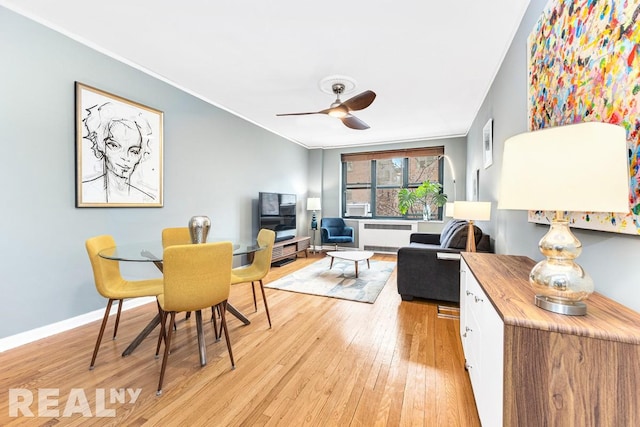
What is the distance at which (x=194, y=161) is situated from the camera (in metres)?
3.55

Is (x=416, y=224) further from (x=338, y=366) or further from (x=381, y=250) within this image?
(x=338, y=366)

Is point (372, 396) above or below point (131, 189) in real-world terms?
below

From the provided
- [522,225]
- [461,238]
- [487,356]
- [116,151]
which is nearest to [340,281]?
[461,238]

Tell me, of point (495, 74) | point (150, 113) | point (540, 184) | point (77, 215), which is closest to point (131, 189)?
point (77, 215)

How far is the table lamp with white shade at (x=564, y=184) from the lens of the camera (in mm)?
756

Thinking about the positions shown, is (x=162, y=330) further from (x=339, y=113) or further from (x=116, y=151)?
(x=339, y=113)

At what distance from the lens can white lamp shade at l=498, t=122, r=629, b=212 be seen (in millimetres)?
754

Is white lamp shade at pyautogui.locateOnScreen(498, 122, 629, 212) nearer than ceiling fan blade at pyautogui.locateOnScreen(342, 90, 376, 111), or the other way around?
white lamp shade at pyautogui.locateOnScreen(498, 122, 629, 212)

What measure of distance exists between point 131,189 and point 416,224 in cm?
507

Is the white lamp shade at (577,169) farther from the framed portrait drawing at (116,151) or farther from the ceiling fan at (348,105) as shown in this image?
the framed portrait drawing at (116,151)

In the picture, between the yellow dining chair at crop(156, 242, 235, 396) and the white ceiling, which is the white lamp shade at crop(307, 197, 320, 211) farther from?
the yellow dining chair at crop(156, 242, 235, 396)

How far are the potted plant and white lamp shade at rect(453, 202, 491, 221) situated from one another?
272 cm

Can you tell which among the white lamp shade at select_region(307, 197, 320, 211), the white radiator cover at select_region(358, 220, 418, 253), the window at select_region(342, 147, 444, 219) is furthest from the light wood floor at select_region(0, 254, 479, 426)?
the window at select_region(342, 147, 444, 219)

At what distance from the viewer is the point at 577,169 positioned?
2.54 feet
